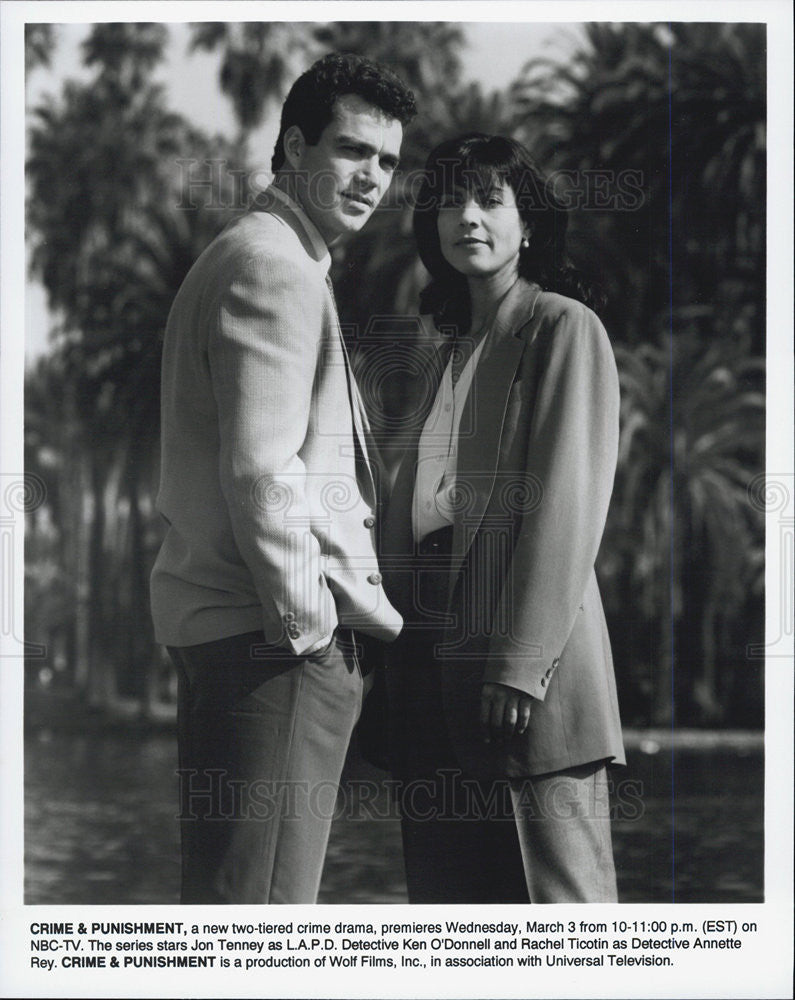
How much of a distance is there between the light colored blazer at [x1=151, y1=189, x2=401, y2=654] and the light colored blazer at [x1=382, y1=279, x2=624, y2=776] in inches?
8.2

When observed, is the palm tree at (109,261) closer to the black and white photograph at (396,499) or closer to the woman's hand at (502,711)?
the black and white photograph at (396,499)

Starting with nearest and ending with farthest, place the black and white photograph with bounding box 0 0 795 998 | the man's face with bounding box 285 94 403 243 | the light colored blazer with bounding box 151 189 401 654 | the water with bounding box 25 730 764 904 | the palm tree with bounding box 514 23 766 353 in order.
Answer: the light colored blazer with bounding box 151 189 401 654 → the black and white photograph with bounding box 0 0 795 998 → the man's face with bounding box 285 94 403 243 → the water with bounding box 25 730 764 904 → the palm tree with bounding box 514 23 766 353

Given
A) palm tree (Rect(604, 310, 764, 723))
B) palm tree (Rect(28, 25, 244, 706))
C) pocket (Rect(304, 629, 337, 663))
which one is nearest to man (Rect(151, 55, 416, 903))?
pocket (Rect(304, 629, 337, 663))

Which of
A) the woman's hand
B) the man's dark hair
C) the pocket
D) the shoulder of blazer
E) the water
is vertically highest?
the man's dark hair

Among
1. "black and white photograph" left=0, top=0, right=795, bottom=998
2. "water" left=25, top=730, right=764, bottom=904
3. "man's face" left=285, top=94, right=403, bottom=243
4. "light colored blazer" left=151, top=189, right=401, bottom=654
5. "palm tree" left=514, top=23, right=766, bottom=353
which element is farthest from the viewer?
"palm tree" left=514, top=23, right=766, bottom=353

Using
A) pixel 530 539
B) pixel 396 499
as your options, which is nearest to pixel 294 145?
pixel 396 499

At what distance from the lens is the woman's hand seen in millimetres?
3979

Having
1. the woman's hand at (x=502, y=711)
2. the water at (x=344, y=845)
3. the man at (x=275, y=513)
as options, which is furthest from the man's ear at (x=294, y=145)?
the water at (x=344, y=845)

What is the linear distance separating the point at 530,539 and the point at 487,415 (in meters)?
0.41

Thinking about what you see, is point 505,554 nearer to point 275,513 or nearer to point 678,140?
point 275,513

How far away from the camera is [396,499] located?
13.3 feet

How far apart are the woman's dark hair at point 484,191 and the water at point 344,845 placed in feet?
5.12

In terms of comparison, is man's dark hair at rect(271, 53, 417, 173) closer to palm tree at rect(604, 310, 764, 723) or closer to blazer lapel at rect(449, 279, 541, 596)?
blazer lapel at rect(449, 279, 541, 596)

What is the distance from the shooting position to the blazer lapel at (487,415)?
4.02 meters
